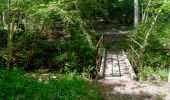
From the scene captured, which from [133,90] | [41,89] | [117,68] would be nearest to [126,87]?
[133,90]

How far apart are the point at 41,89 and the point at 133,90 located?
9.60 ft

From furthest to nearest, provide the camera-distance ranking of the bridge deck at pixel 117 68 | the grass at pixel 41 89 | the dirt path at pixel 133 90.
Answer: the bridge deck at pixel 117 68
the dirt path at pixel 133 90
the grass at pixel 41 89

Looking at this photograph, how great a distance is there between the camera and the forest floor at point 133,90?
7.91 m

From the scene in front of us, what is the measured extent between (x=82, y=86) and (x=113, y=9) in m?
Result: 25.9

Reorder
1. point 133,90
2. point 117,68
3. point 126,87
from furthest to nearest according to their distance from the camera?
point 117,68, point 126,87, point 133,90

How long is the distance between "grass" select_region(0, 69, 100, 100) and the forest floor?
0.44 m

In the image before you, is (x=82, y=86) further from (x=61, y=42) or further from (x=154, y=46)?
(x=154, y=46)

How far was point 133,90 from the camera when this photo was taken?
27.9 ft

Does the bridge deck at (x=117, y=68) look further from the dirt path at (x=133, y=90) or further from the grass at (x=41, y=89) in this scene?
the grass at (x=41, y=89)

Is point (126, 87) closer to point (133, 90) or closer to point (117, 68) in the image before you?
point (133, 90)

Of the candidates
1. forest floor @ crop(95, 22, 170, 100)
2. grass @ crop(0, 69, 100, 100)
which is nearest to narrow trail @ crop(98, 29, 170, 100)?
forest floor @ crop(95, 22, 170, 100)

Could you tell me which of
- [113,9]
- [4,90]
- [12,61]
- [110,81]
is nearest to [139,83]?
[110,81]

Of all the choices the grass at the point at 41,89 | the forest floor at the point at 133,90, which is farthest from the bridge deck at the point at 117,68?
the grass at the point at 41,89

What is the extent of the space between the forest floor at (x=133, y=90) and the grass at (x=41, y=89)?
435mm
